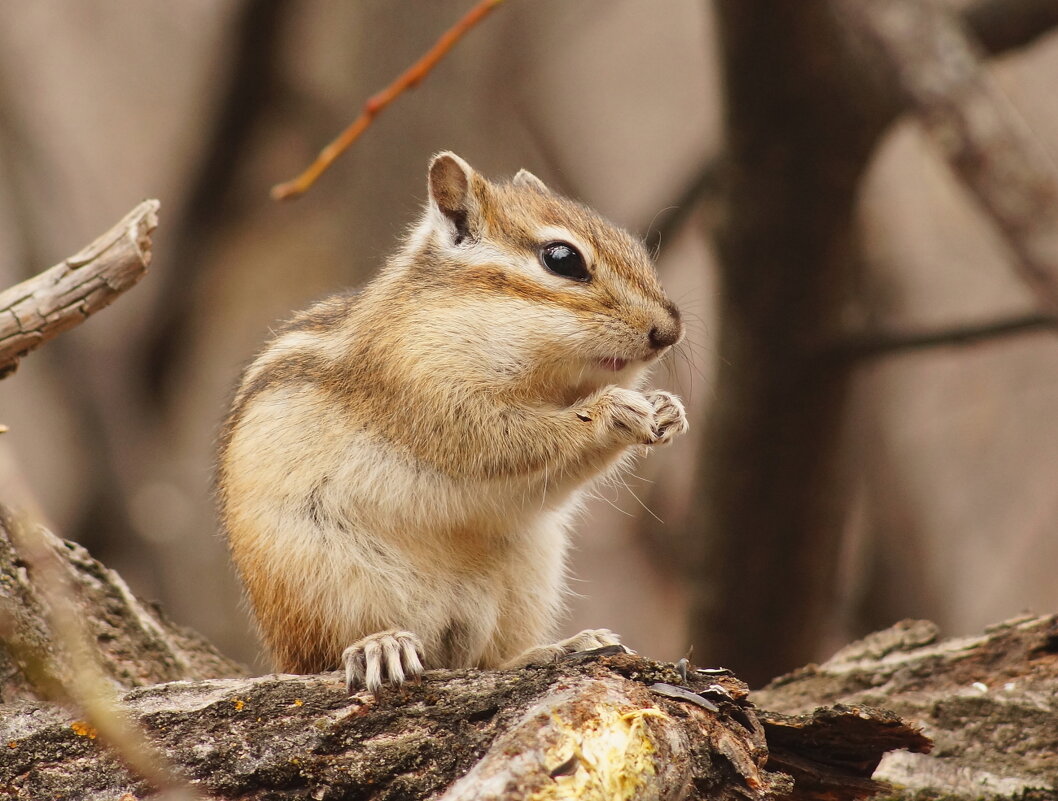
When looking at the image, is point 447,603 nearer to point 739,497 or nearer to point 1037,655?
point 1037,655

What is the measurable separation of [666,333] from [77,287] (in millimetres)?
1725

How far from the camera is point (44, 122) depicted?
10.8 m

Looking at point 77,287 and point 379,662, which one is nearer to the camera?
point 379,662

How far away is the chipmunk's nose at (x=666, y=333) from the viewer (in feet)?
12.4

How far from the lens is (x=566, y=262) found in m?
3.87

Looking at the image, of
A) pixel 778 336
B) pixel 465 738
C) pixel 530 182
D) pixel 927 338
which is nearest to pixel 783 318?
pixel 778 336

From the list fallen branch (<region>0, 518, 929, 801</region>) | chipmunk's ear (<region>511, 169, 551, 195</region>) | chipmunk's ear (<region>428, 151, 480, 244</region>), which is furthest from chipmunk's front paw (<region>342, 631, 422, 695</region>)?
chipmunk's ear (<region>511, 169, 551, 195</region>)

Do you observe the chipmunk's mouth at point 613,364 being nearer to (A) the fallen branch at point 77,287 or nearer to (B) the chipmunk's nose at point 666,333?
(B) the chipmunk's nose at point 666,333

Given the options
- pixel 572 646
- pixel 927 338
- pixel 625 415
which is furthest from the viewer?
pixel 927 338

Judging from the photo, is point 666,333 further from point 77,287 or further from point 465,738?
point 77,287

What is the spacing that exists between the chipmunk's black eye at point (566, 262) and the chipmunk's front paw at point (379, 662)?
1.29m

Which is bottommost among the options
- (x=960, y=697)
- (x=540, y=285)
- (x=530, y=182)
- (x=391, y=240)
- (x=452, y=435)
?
(x=960, y=697)

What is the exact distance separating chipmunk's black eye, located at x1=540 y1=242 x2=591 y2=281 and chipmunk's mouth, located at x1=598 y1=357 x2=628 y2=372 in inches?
10.4

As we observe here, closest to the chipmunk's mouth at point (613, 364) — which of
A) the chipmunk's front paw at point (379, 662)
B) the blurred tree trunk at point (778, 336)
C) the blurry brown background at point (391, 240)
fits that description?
the chipmunk's front paw at point (379, 662)
